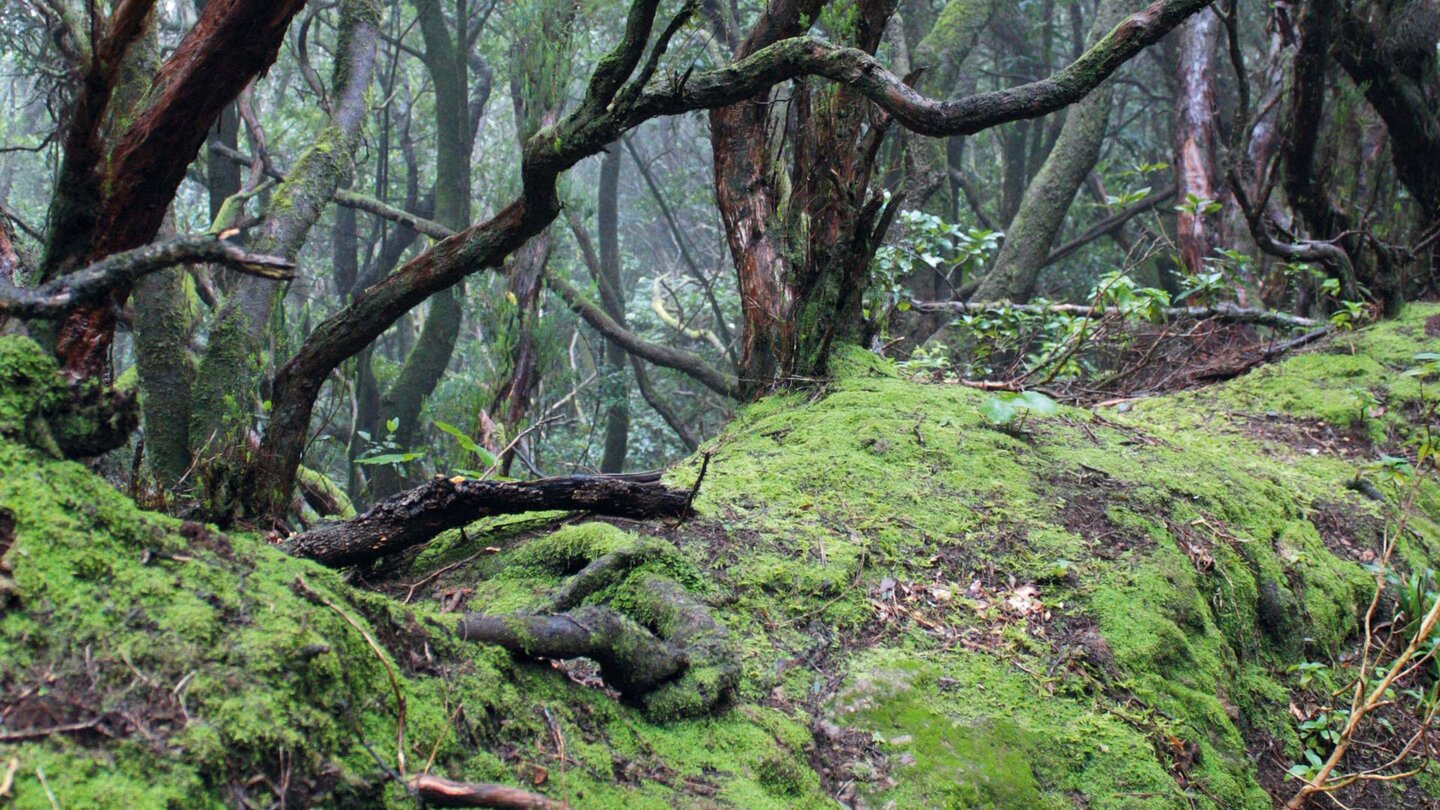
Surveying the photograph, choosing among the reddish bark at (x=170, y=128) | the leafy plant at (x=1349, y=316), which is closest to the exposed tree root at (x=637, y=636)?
the reddish bark at (x=170, y=128)

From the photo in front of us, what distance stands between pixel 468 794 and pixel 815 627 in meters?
1.41

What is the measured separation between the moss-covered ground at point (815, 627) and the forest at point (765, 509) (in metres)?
0.01

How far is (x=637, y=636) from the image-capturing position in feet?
6.92

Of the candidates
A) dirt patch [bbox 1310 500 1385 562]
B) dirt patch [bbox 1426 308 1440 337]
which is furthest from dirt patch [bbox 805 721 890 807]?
dirt patch [bbox 1426 308 1440 337]

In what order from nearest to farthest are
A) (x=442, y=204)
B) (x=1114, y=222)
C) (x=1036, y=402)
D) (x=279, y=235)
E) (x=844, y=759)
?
1. (x=844, y=759)
2. (x=1036, y=402)
3. (x=279, y=235)
4. (x=442, y=204)
5. (x=1114, y=222)

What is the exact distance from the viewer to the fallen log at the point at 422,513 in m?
2.55

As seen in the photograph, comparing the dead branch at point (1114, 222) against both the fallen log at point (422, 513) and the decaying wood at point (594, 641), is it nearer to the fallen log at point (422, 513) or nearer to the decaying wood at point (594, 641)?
the fallen log at point (422, 513)

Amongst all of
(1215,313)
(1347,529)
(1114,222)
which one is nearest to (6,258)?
(1347,529)

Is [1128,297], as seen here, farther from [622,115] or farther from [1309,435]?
[622,115]

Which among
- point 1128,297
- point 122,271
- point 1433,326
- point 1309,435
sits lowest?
point 1309,435

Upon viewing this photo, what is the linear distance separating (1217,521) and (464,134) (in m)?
10.0

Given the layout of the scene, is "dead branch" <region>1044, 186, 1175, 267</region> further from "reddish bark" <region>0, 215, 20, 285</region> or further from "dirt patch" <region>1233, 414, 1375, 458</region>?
"reddish bark" <region>0, 215, 20, 285</region>

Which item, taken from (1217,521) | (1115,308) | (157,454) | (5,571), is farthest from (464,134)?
(5,571)

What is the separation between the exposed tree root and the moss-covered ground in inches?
2.4
